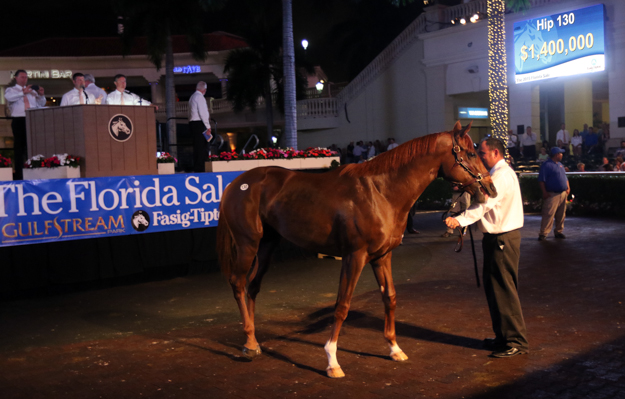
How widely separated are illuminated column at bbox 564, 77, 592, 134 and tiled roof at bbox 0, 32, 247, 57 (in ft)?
88.5

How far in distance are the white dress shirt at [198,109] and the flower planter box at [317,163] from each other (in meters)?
2.21

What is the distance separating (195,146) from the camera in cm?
Result: 1216

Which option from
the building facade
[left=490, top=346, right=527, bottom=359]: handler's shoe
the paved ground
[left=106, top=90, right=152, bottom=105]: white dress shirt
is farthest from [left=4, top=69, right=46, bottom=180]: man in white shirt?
the building facade

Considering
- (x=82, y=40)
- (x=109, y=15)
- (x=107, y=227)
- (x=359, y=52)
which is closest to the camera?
(x=107, y=227)

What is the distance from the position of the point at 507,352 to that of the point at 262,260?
2.58m

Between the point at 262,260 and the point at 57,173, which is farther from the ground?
the point at 57,173

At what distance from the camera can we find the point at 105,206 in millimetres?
8758

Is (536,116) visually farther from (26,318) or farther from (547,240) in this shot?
(26,318)

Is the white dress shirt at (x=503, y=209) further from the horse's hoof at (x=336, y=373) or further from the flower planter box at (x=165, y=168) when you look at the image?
the flower planter box at (x=165, y=168)

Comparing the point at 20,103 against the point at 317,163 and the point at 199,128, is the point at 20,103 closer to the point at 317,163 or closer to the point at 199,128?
the point at 199,128

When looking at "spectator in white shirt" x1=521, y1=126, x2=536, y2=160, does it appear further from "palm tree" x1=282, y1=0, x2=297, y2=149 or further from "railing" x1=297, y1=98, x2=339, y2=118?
"railing" x1=297, y1=98, x2=339, y2=118

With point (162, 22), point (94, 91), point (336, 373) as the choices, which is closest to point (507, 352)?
point (336, 373)

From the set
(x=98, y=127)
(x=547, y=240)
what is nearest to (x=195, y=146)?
(x=98, y=127)

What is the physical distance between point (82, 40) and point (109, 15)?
1043cm
